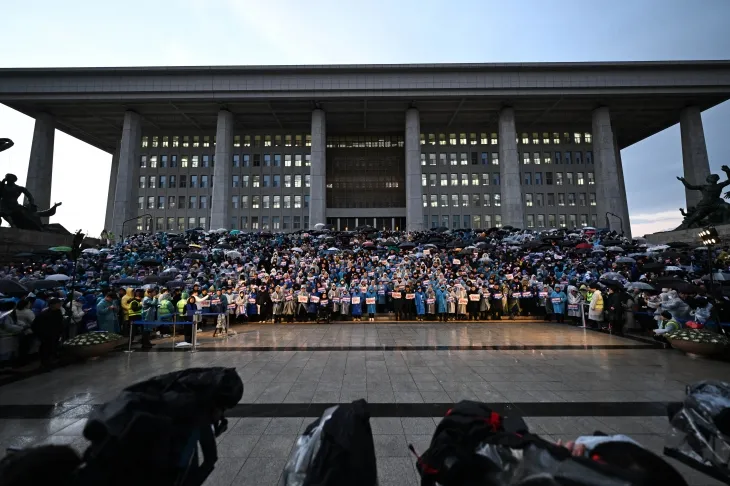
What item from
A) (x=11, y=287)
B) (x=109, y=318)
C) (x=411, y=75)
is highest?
(x=411, y=75)

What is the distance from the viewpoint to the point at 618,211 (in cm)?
4438

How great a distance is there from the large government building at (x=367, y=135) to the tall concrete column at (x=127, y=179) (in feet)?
0.53

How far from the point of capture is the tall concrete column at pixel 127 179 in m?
44.7

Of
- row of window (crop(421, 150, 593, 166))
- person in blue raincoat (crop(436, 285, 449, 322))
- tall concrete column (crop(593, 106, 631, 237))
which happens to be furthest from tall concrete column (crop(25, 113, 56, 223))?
tall concrete column (crop(593, 106, 631, 237))

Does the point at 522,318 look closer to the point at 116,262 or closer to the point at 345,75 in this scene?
the point at 116,262

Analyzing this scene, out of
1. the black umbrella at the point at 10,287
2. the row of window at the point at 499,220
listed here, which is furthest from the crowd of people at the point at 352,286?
the row of window at the point at 499,220

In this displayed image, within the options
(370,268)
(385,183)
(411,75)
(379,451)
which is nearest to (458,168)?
(385,183)

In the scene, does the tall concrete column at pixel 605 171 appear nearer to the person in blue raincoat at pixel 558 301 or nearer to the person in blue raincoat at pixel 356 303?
the person in blue raincoat at pixel 558 301

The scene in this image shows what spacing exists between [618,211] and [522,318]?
37.3 m

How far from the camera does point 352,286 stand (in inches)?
707

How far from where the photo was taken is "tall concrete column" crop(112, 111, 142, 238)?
44656 mm

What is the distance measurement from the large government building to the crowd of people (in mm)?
19854

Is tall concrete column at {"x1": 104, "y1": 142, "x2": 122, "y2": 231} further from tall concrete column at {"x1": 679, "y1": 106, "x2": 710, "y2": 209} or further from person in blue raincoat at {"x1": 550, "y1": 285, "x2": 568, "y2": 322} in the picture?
tall concrete column at {"x1": 679, "y1": 106, "x2": 710, "y2": 209}

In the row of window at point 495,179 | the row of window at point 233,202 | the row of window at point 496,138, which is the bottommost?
the row of window at point 233,202
